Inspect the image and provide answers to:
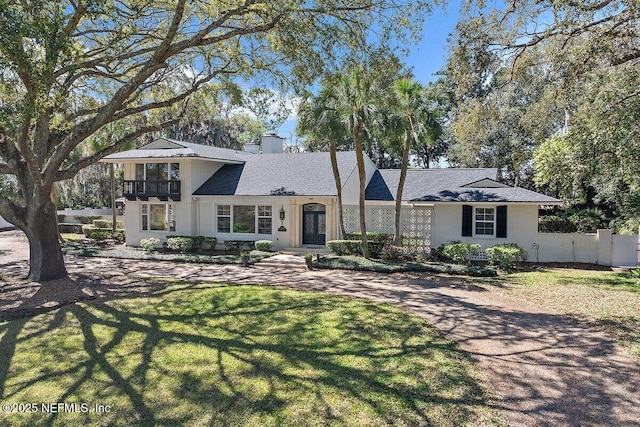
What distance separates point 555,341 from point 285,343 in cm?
515

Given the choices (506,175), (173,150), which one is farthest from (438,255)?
(506,175)

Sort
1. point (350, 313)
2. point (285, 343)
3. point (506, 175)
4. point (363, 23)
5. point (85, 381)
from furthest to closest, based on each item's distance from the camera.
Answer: point (506, 175), point (363, 23), point (350, 313), point (285, 343), point (85, 381)

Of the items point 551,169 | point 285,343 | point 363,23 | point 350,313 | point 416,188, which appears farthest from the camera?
point 416,188

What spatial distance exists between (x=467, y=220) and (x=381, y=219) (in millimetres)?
3944

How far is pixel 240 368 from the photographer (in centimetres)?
646

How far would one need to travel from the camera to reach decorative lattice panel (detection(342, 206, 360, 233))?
66.1 ft

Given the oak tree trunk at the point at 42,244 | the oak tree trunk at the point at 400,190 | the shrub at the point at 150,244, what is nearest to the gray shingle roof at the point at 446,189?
the oak tree trunk at the point at 400,190

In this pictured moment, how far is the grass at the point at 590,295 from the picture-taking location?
Answer: 8.79 m

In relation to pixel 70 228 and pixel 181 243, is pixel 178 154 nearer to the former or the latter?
pixel 181 243

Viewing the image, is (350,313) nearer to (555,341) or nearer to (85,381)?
(555,341)

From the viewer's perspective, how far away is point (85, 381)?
6094 millimetres

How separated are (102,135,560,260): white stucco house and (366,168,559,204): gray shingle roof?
0.05 m

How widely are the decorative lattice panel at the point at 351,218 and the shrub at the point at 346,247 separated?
1988 millimetres

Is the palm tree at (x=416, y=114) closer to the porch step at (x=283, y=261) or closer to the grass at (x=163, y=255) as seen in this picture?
Answer: the porch step at (x=283, y=261)
